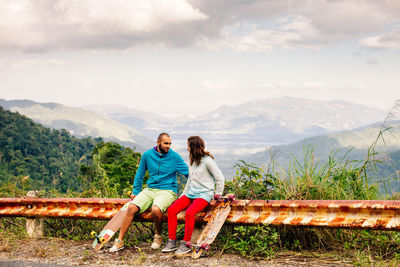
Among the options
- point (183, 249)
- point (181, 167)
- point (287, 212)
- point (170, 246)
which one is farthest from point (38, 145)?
point (287, 212)

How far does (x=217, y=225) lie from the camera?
4645mm

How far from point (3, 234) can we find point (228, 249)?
3326mm

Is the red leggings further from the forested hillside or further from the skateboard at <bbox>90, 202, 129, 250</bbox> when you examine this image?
the forested hillside

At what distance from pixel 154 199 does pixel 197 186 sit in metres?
0.62

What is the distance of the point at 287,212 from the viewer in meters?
4.54

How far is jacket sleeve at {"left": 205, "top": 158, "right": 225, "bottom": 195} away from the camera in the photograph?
4961 millimetres

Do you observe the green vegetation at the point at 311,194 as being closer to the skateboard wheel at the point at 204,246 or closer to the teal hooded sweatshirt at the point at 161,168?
the skateboard wheel at the point at 204,246

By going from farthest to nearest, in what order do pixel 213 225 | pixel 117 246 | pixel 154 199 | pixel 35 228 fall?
pixel 35 228 < pixel 154 199 < pixel 117 246 < pixel 213 225

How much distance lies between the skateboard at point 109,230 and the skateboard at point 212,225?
0.99 metres

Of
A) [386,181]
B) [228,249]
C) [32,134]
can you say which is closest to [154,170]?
[228,249]

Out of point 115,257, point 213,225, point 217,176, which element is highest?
point 217,176

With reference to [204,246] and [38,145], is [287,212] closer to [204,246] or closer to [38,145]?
[204,246]

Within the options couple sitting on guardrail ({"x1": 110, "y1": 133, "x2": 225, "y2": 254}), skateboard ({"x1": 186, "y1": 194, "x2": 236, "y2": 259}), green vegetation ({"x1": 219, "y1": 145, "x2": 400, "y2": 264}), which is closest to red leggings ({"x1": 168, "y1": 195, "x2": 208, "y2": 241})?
couple sitting on guardrail ({"x1": 110, "y1": 133, "x2": 225, "y2": 254})

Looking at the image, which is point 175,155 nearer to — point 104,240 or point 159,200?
point 159,200
